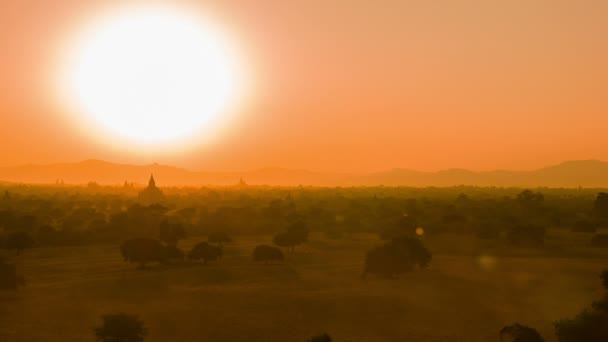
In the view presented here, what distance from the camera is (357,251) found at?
64.6m

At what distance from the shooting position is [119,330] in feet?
91.9

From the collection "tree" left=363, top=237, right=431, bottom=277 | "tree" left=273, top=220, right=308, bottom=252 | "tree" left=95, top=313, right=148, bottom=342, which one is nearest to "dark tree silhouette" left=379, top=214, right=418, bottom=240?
"tree" left=273, top=220, right=308, bottom=252

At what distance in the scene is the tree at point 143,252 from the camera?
51.8 m

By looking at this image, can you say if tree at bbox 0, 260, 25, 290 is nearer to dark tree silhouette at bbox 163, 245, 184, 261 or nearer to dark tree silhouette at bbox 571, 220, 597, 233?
dark tree silhouette at bbox 163, 245, 184, 261

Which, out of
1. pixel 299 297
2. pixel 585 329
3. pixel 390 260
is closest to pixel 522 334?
pixel 585 329

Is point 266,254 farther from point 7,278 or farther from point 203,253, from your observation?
point 7,278

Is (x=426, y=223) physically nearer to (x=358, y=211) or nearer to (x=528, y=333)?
(x=358, y=211)

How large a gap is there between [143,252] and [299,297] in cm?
1740

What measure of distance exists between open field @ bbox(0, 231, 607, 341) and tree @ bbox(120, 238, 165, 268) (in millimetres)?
843

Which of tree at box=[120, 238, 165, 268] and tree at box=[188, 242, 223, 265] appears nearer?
tree at box=[120, 238, 165, 268]

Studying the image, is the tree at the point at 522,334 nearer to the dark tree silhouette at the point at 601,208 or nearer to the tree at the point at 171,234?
the tree at the point at 171,234

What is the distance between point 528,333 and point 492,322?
626 centimetres

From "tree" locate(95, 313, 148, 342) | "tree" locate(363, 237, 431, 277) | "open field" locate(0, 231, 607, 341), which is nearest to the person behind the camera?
"tree" locate(95, 313, 148, 342)

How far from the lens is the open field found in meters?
31.7
